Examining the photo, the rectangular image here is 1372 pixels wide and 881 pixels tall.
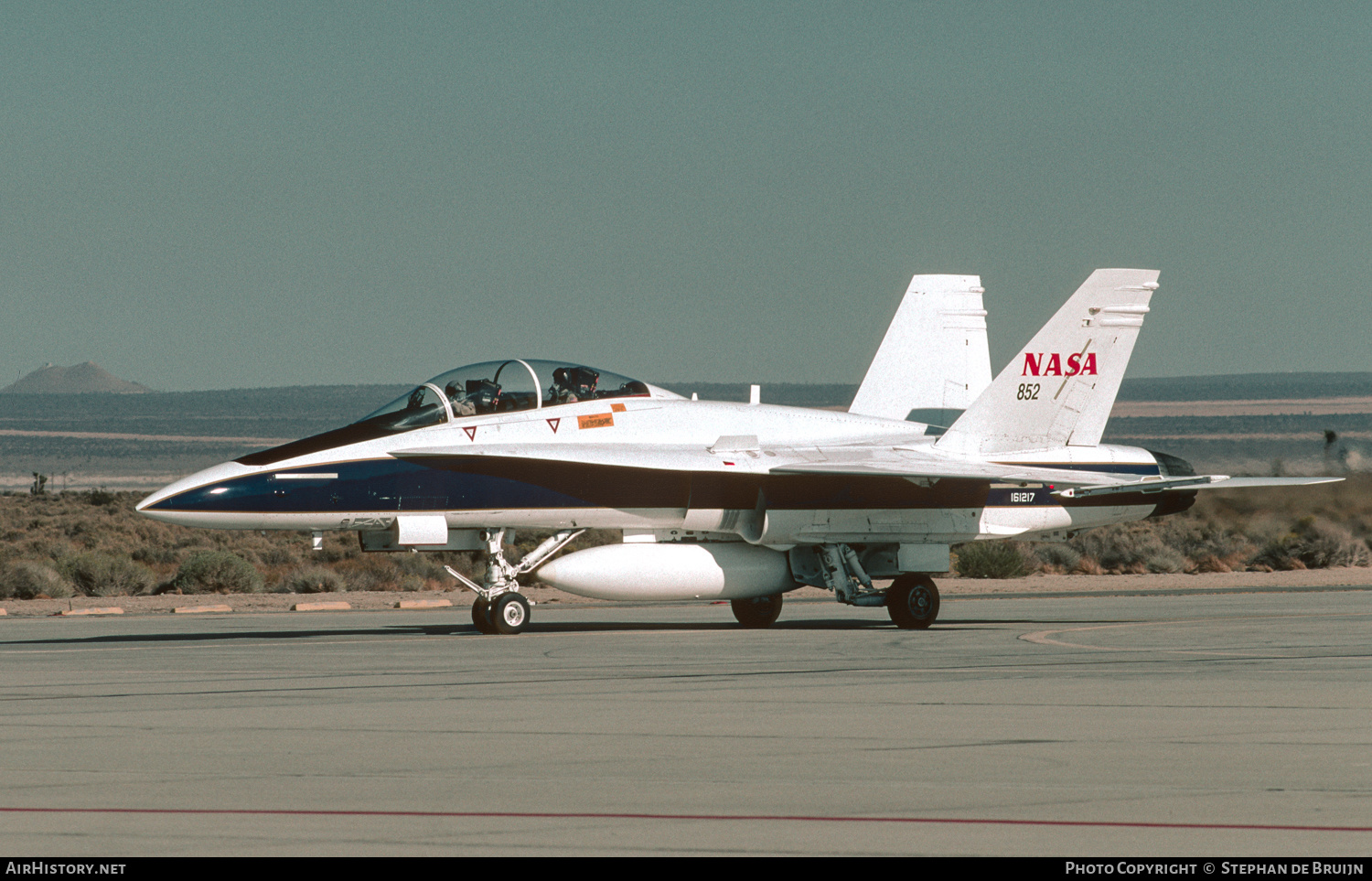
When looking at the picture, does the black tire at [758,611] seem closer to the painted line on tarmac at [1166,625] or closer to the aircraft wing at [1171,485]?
the painted line on tarmac at [1166,625]

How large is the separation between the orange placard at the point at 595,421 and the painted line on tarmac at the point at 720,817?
1198 centimetres

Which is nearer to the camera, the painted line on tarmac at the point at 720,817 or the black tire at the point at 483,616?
the painted line on tarmac at the point at 720,817

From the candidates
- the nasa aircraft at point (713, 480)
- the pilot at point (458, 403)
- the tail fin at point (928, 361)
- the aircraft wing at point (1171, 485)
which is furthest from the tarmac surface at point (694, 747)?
the tail fin at point (928, 361)

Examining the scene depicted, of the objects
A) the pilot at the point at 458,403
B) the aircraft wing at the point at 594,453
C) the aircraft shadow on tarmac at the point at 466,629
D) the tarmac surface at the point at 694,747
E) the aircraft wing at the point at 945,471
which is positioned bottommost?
the aircraft shadow on tarmac at the point at 466,629

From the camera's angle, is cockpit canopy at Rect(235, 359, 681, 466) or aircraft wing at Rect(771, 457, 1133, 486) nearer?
cockpit canopy at Rect(235, 359, 681, 466)

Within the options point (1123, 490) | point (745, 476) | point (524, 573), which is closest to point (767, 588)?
point (745, 476)

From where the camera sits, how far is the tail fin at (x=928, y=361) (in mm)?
24516

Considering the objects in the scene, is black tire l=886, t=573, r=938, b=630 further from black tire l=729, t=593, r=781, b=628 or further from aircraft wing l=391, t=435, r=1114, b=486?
black tire l=729, t=593, r=781, b=628

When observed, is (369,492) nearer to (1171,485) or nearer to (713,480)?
(713,480)

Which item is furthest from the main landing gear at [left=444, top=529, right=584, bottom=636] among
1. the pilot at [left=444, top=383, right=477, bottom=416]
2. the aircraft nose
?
the aircraft nose

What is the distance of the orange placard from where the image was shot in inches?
746

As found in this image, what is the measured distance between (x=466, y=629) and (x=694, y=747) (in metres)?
11.4

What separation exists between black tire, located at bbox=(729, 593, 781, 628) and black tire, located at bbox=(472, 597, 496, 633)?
3.72 meters

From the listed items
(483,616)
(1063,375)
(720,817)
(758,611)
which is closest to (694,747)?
(720,817)
